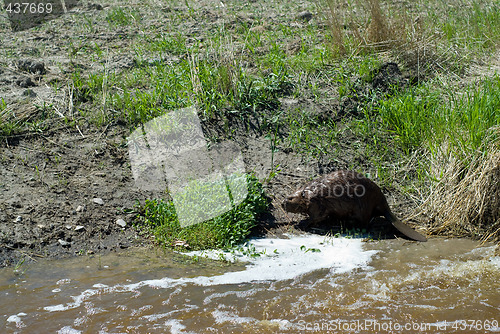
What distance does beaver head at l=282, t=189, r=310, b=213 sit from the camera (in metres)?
5.00

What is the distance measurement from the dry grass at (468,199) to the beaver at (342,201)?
15.6 inches

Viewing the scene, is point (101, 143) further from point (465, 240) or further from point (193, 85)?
point (465, 240)

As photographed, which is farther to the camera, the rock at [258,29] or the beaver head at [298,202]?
the rock at [258,29]

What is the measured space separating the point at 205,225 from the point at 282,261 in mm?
883

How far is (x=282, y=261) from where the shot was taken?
14.7 feet

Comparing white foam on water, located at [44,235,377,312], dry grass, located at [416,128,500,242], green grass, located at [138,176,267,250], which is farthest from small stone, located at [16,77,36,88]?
dry grass, located at [416,128,500,242]

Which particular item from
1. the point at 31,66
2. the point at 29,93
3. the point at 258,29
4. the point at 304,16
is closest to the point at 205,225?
the point at 29,93

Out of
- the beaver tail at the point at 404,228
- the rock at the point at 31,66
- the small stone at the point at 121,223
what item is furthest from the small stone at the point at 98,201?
the beaver tail at the point at 404,228

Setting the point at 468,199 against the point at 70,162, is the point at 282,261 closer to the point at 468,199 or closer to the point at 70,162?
the point at 468,199

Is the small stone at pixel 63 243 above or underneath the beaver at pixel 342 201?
above

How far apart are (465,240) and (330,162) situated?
1797 mm

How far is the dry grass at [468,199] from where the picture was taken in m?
4.73

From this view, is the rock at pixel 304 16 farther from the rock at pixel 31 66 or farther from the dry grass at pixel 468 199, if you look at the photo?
the dry grass at pixel 468 199

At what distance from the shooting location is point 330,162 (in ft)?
19.6
